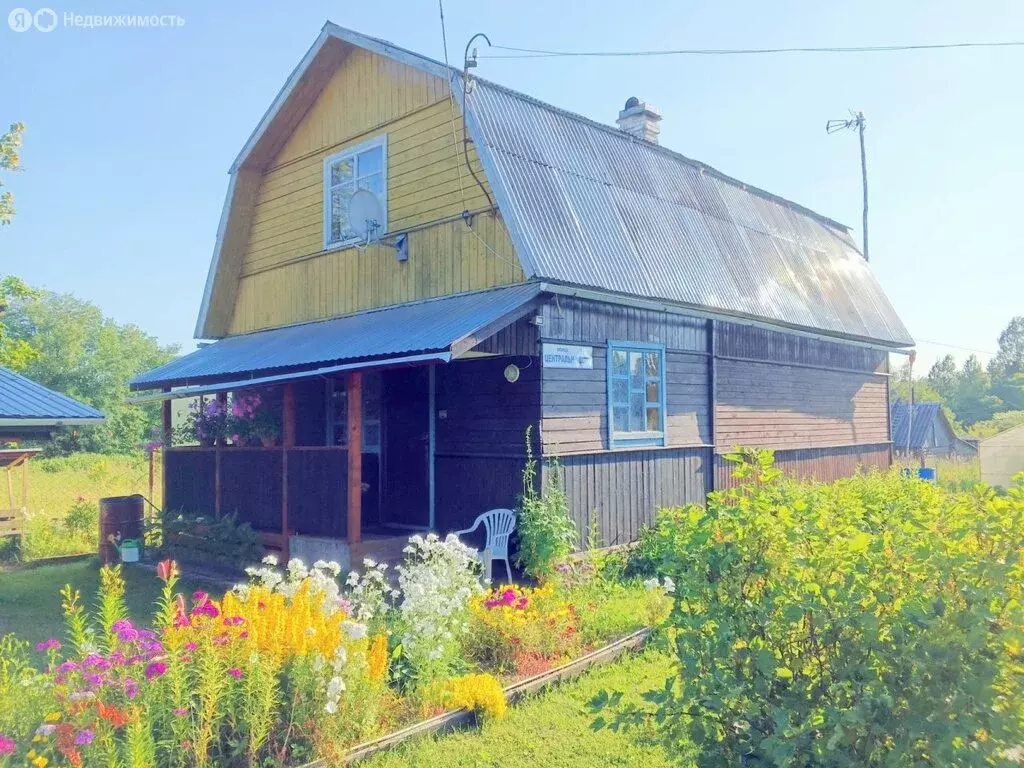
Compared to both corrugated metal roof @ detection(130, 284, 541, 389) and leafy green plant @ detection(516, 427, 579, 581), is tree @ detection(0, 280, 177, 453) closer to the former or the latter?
corrugated metal roof @ detection(130, 284, 541, 389)

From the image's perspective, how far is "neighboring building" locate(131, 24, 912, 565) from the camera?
29.9ft

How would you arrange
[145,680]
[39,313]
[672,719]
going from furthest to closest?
[39,313] → [145,680] → [672,719]

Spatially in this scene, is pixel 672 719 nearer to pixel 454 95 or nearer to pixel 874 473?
pixel 454 95

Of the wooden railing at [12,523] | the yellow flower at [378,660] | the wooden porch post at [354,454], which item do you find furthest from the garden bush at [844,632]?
the wooden railing at [12,523]

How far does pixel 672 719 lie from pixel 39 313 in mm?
52986

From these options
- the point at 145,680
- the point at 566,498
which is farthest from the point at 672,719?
the point at 566,498

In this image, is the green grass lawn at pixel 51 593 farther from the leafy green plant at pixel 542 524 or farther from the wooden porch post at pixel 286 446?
the leafy green plant at pixel 542 524

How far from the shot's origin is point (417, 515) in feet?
34.4

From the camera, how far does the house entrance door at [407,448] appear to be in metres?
10.5

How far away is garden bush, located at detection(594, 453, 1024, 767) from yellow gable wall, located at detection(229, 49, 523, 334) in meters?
6.26

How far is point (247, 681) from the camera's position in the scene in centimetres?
424

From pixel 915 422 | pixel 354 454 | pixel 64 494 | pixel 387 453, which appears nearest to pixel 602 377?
pixel 354 454

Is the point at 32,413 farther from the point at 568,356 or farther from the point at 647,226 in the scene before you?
the point at 647,226

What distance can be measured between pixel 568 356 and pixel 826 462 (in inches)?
295
